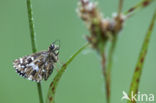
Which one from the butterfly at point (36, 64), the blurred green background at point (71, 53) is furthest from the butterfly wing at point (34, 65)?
the blurred green background at point (71, 53)

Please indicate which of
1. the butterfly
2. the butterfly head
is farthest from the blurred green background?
the butterfly

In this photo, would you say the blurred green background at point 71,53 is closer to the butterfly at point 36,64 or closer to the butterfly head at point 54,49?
the butterfly head at point 54,49

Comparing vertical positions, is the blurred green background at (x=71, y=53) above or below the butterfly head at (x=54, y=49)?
above

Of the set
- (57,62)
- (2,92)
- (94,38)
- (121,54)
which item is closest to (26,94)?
(2,92)

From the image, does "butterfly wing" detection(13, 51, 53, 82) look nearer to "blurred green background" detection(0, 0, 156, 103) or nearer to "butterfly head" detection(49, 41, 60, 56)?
"butterfly head" detection(49, 41, 60, 56)

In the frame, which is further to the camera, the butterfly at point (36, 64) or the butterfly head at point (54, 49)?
the butterfly head at point (54, 49)

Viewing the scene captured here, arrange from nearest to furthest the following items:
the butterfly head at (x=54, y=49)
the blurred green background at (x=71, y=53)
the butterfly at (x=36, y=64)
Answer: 1. the butterfly at (x=36, y=64)
2. the butterfly head at (x=54, y=49)
3. the blurred green background at (x=71, y=53)

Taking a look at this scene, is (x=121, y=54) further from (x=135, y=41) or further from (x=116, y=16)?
(x=116, y=16)
